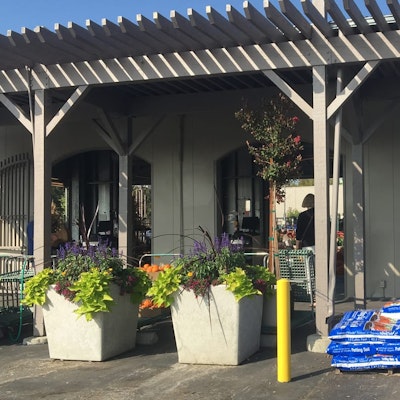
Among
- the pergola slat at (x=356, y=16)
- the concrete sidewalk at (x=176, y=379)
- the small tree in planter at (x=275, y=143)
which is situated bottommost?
the concrete sidewalk at (x=176, y=379)

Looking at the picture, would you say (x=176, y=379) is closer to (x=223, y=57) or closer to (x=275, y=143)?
(x=275, y=143)

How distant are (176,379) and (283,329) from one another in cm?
114

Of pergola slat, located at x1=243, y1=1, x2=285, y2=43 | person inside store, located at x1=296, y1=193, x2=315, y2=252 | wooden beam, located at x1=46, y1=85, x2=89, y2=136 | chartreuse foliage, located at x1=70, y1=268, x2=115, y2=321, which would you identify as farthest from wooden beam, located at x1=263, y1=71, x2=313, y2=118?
person inside store, located at x1=296, y1=193, x2=315, y2=252

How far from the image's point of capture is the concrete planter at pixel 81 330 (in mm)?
6176

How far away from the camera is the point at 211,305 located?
5.85 meters

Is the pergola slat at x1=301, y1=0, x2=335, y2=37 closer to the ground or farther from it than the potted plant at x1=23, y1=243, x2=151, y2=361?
farther from it

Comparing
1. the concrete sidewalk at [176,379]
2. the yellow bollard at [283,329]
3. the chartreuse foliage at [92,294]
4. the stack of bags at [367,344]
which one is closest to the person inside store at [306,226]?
the concrete sidewalk at [176,379]

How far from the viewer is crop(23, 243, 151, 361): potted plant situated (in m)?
6.06

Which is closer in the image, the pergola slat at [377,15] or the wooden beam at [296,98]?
the pergola slat at [377,15]

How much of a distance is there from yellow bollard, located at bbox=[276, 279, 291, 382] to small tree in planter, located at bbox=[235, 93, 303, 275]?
2.57m

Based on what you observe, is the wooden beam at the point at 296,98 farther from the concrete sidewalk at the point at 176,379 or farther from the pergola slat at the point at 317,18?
the concrete sidewalk at the point at 176,379

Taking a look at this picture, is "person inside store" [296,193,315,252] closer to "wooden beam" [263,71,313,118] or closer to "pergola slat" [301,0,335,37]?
"wooden beam" [263,71,313,118]

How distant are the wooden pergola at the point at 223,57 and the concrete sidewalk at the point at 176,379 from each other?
3.11 feet

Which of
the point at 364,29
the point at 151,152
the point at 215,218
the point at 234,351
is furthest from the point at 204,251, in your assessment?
the point at 151,152
